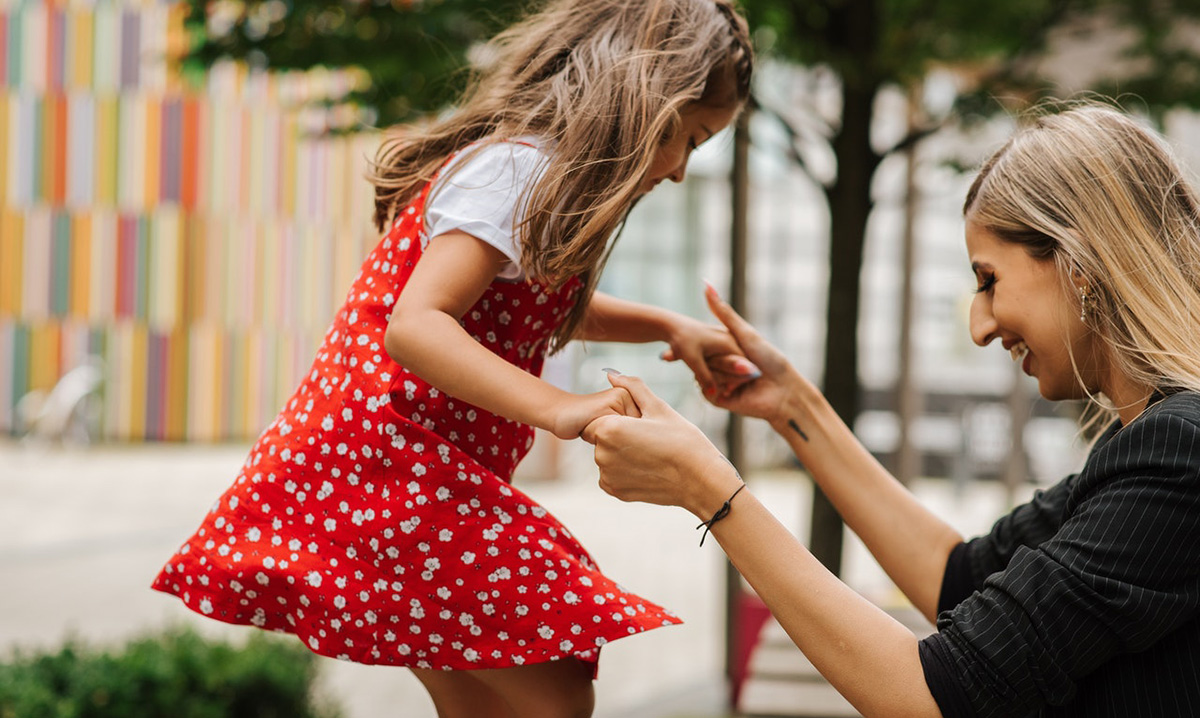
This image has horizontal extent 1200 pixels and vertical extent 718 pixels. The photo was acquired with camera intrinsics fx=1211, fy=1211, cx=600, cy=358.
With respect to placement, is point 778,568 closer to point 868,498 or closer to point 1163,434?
point 1163,434

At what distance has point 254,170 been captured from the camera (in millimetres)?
17031

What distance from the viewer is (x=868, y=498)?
1937 millimetres

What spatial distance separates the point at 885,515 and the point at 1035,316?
56 centimetres

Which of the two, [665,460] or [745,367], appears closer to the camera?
[665,460]

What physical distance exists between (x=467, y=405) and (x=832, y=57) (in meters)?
2.30

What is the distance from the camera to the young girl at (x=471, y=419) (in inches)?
59.6

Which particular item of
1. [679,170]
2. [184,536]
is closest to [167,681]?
[679,170]

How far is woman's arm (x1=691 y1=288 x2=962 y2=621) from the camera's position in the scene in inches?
76.0

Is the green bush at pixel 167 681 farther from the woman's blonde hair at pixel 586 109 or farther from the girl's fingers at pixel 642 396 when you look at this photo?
→ the girl's fingers at pixel 642 396

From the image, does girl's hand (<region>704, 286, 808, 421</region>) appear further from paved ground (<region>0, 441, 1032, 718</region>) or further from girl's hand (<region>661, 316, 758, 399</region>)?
paved ground (<region>0, 441, 1032, 718</region>)

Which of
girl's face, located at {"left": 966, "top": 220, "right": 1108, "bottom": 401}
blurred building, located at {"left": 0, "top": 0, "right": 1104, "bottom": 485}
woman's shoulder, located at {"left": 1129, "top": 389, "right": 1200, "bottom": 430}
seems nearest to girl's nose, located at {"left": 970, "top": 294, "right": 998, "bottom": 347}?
girl's face, located at {"left": 966, "top": 220, "right": 1108, "bottom": 401}

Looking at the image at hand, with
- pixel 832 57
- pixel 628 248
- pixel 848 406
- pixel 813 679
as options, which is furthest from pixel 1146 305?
pixel 628 248

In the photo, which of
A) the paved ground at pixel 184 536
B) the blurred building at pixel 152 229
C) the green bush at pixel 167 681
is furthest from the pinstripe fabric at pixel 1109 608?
the blurred building at pixel 152 229

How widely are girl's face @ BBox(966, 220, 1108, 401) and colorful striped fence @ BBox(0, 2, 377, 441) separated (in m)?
15.9
